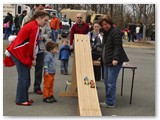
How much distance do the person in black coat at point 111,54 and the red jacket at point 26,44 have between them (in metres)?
1.28

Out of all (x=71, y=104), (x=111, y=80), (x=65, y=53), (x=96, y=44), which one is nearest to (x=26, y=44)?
(x=71, y=104)

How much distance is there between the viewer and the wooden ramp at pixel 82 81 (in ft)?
20.3

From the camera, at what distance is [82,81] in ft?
22.9

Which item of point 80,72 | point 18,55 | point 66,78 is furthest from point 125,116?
point 66,78

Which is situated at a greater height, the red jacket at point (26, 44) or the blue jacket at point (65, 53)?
the red jacket at point (26, 44)

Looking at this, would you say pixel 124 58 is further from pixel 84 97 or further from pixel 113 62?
pixel 84 97

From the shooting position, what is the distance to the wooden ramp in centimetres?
619

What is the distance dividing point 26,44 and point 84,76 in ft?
4.06

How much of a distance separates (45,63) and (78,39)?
3.57 ft

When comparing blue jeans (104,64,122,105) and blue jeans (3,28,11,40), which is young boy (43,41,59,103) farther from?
blue jeans (3,28,11,40)

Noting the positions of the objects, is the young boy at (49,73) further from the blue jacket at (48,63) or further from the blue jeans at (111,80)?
the blue jeans at (111,80)

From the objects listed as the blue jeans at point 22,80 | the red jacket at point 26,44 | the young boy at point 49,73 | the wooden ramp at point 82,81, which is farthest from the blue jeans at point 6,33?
the red jacket at point 26,44

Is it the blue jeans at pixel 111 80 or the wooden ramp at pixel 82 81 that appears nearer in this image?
the wooden ramp at pixel 82 81

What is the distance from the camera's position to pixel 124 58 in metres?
6.88
